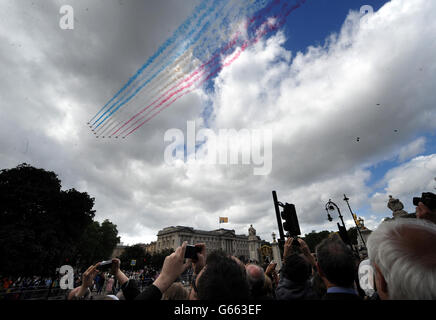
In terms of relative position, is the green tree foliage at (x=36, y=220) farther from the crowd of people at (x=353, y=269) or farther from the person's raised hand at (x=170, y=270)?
the person's raised hand at (x=170, y=270)

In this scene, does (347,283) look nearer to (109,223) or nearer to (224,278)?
(224,278)

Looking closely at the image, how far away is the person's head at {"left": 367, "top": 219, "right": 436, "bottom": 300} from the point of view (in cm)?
117

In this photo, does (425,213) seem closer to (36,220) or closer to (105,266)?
(105,266)

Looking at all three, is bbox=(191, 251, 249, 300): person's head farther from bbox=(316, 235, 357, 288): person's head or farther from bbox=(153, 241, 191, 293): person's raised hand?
bbox=(316, 235, 357, 288): person's head

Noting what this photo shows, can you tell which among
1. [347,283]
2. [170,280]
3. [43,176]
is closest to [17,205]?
[43,176]

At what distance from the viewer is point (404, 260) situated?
1.30 m

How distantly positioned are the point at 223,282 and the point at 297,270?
2.17 metres

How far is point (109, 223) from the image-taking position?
60688 millimetres

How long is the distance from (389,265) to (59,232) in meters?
29.1

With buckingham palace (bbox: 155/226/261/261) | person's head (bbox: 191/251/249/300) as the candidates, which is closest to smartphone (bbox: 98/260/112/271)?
person's head (bbox: 191/251/249/300)

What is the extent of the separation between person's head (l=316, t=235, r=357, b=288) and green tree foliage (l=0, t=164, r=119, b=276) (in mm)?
25019

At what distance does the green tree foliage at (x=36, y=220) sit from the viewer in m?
17.9

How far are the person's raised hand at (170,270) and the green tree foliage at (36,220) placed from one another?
77.9ft
